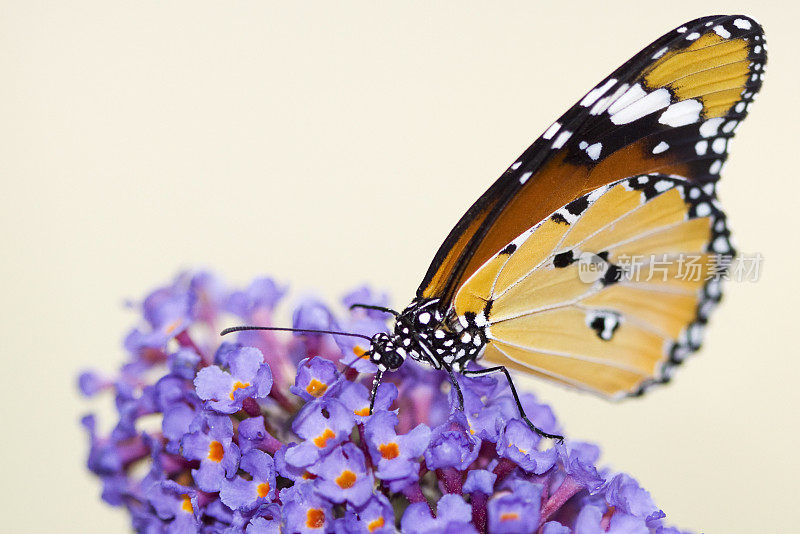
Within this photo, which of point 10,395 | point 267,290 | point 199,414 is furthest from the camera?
point 10,395

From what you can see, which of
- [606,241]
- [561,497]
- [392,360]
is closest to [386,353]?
[392,360]

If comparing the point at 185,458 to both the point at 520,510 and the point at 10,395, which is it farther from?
the point at 10,395

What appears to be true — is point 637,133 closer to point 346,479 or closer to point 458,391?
point 458,391

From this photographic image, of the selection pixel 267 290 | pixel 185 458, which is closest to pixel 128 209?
pixel 267 290

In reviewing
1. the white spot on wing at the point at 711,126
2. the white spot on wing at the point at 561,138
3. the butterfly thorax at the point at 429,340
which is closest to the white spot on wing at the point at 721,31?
the white spot on wing at the point at 711,126

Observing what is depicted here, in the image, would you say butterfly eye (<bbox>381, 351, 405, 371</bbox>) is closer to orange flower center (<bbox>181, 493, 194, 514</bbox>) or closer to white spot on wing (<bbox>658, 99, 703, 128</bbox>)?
orange flower center (<bbox>181, 493, 194, 514</bbox>)

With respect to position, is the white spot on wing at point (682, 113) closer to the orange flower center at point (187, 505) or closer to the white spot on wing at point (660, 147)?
the white spot on wing at point (660, 147)

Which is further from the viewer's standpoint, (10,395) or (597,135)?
(10,395)
